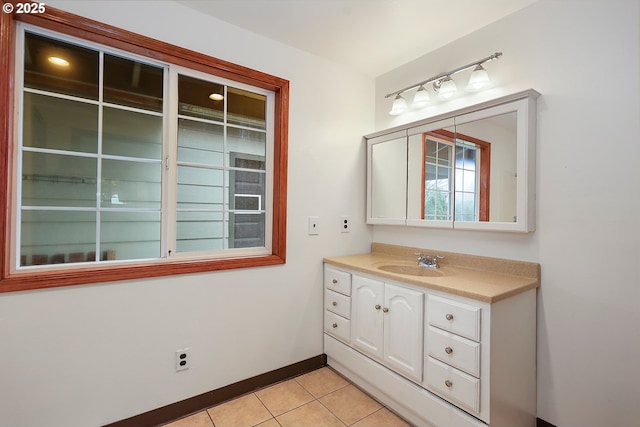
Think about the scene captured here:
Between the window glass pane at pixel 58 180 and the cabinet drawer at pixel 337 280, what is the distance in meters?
1.56

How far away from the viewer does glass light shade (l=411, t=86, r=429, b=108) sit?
221 centimetres

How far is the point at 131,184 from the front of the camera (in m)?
1.76

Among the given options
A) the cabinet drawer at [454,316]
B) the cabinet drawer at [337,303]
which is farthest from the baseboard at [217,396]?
the cabinet drawer at [454,316]

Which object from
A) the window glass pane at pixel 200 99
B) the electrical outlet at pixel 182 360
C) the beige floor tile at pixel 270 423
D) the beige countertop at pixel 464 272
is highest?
the window glass pane at pixel 200 99

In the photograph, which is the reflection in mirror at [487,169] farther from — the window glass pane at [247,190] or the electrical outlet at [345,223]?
the window glass pane at [247,190]

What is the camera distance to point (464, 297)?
4.77ft

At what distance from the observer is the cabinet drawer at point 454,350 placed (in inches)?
55.1

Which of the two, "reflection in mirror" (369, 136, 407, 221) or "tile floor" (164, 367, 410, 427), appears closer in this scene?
"tile floor" (164, 367, 410, 427)

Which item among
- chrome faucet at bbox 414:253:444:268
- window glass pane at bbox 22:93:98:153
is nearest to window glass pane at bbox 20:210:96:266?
window glass pane at bbox 22:93:98:153

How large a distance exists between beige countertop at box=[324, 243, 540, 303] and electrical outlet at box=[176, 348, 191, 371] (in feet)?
3.66

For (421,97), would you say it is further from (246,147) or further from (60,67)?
(60,67)

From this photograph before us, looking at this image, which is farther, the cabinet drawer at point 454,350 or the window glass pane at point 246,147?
the window glass pane at point 246,147

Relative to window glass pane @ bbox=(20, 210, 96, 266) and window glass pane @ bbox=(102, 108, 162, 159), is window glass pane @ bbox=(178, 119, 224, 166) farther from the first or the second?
window glass pane @ bbox=(20, 210, 96, 266)

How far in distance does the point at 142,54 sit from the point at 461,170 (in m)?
2.04
